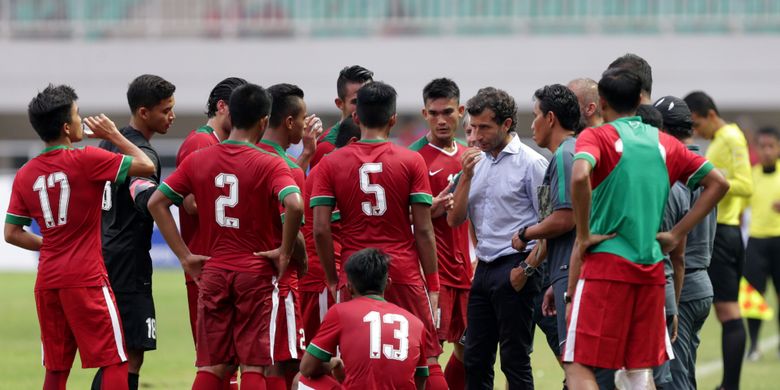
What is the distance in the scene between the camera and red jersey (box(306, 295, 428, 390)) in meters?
7.15

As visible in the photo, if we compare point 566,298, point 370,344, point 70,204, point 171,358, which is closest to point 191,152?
point 70,204

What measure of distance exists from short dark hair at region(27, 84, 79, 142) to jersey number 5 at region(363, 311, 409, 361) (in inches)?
89.3

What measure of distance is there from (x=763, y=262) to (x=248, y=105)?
832 centimetres

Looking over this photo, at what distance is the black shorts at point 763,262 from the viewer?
13.8 meters

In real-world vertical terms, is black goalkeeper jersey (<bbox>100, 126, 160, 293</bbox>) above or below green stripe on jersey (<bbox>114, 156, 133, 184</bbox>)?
below

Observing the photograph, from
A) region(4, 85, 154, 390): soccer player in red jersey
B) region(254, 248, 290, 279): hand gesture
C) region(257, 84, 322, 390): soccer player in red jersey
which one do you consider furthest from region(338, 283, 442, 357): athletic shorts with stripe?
region(4, 85, 154, 390): soccer player in red jersey

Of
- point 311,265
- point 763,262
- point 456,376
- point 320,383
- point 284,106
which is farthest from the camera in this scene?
point 763,262

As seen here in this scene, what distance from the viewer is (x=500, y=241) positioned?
8.52 m

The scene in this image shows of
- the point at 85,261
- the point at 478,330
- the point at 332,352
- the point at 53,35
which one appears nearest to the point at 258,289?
the point at 332,352

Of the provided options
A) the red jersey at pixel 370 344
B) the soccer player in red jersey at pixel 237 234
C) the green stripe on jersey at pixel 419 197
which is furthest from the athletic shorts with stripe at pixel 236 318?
the green stripe on jersey at pixel 419 197

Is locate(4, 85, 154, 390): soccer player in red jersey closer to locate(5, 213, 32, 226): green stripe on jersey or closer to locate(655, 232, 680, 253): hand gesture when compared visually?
locate(5, 213, 32, 226): green stripe on jersey

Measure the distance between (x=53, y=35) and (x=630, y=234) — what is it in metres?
26.0

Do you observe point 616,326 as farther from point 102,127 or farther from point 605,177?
point 102,127

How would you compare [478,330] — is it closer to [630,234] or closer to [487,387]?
[487,387]
